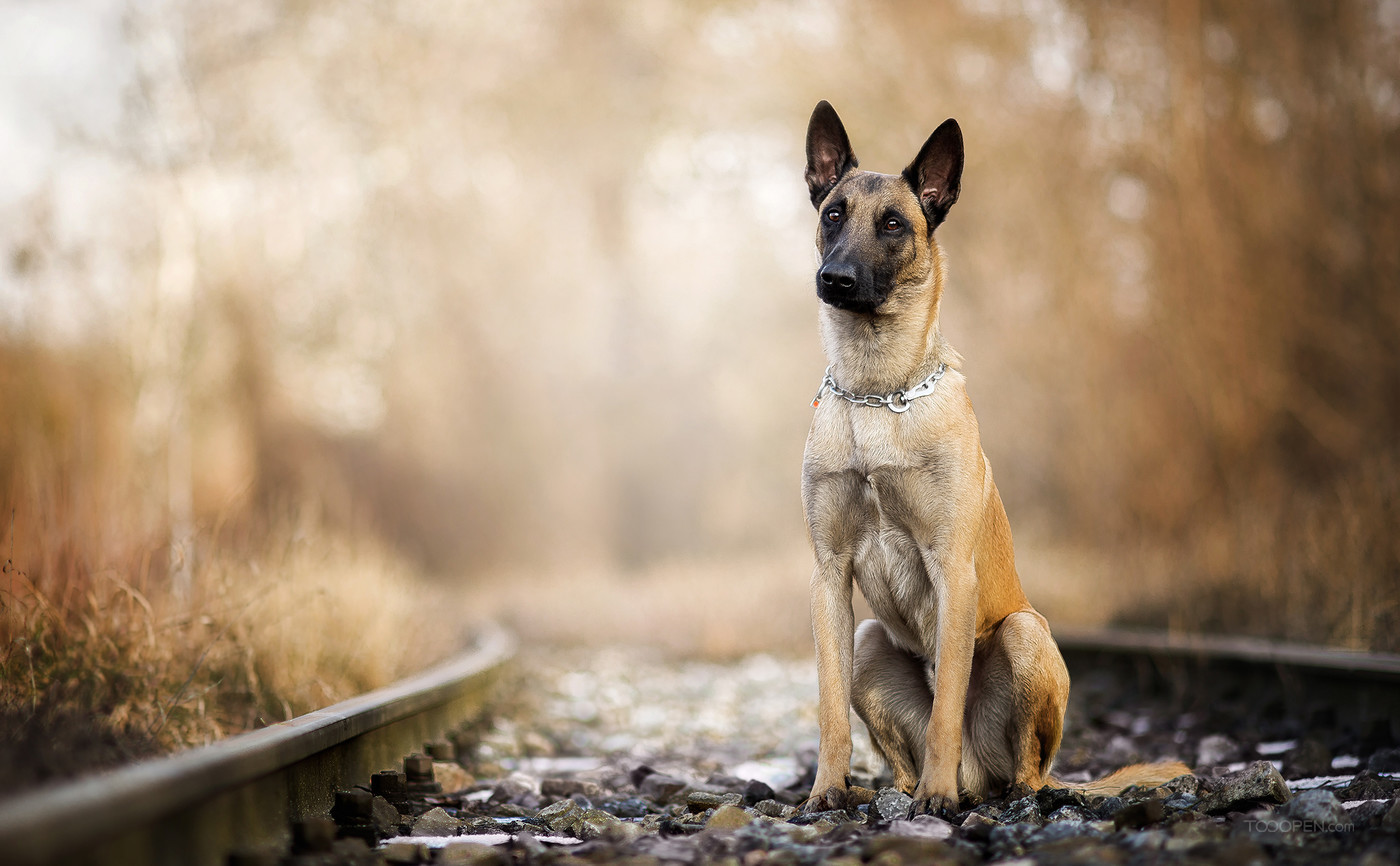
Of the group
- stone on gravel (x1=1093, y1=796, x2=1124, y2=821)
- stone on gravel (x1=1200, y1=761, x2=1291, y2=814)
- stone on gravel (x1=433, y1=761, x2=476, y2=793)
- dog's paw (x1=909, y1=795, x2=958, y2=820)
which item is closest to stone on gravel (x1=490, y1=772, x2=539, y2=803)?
stone on gravel (x1=433, y1=761, x2=476, y2=793)

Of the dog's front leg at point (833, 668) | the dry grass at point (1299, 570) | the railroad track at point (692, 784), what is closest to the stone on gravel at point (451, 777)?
the railroad track at point (692, 784)

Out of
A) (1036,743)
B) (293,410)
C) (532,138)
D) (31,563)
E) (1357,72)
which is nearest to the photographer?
(1036,743)

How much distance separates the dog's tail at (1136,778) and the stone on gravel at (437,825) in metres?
1.85

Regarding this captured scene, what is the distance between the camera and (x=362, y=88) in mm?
14758

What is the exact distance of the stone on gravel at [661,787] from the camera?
4.02 metres

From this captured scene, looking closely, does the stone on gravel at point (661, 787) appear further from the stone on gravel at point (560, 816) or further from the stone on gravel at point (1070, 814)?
the stone on gravel at point (1070, 814)

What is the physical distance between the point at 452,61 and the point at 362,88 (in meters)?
3.77

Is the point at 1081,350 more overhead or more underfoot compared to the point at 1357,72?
more underfoot

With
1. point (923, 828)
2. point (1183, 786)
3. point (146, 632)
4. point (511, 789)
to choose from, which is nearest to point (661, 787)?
point (511, 789)

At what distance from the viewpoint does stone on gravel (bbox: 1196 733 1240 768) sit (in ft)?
14.8

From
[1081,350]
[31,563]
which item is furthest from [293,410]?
[31,563]

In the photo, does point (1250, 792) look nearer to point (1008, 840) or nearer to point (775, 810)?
point (1008, 840)

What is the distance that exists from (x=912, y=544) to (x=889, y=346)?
2.24 ft

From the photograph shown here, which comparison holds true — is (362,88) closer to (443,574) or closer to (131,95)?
(131,95)
